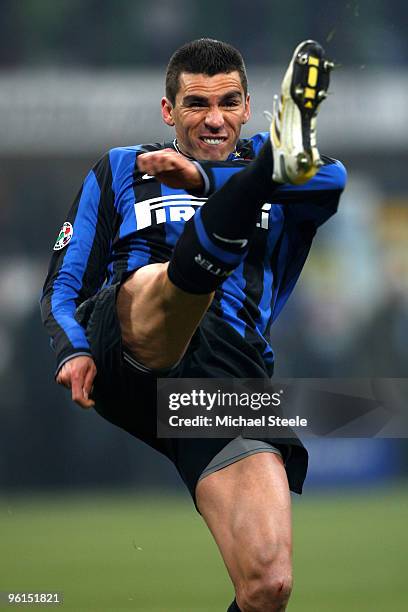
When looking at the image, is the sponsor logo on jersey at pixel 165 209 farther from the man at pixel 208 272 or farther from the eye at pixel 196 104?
the eye at pixel 196 104

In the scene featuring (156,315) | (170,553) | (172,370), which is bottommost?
(170,553)

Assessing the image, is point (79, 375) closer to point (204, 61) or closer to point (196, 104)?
point (196, 104)

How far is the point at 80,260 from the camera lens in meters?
3.60

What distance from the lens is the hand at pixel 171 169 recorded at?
307 cm

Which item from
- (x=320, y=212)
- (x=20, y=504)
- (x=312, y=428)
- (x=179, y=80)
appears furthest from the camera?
(x=20, y=504)

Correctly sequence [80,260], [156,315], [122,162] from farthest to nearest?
[122,162]
[80,260]
[156,315]

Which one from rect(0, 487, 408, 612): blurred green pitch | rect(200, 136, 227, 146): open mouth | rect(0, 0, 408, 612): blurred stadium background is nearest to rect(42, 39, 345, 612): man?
rect(200, 136, 227, 146): open mouth

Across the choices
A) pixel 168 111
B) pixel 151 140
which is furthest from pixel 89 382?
pixel 151 140

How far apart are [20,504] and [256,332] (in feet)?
17.4

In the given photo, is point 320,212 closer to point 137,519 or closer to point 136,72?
point 137,519

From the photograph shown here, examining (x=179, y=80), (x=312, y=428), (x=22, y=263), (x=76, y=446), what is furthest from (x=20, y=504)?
(x=179, y=80)

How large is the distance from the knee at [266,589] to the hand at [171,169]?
1.01 metres

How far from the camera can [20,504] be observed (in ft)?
28.0

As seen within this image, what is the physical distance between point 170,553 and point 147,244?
11.2 ft
